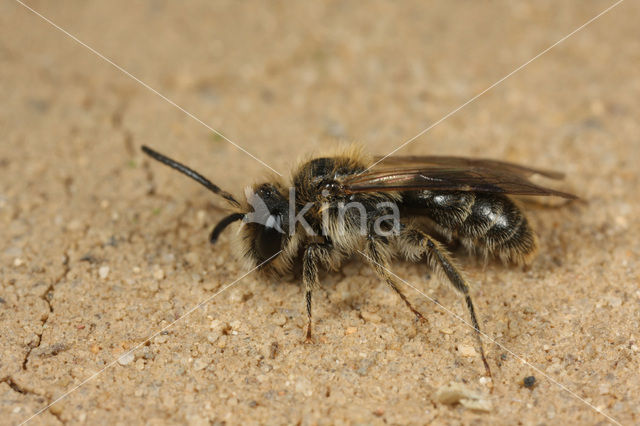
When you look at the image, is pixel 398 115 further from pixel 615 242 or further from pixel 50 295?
pixel 50 295

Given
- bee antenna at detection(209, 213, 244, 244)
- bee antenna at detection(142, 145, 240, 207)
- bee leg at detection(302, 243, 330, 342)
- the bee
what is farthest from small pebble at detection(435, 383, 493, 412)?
bee antenna at detection(142, 145, 240, 207)

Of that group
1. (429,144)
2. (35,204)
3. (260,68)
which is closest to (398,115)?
(429,144)

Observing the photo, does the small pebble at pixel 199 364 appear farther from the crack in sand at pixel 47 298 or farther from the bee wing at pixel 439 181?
the bee wing at pixel 439 181

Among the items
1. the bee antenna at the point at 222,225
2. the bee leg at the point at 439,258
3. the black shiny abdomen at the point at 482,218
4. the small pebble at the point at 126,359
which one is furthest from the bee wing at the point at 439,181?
the small pebble at the point at 126,359

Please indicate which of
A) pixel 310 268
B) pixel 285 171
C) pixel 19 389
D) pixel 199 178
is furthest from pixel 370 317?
pixel 19 389

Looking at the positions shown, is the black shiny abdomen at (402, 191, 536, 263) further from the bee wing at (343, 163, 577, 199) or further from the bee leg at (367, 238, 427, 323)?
the bee leg at (367, 238, 427, 323)

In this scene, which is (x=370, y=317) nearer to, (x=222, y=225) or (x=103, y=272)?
(x=222, y=225)

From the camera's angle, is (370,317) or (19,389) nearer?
(19,389)
